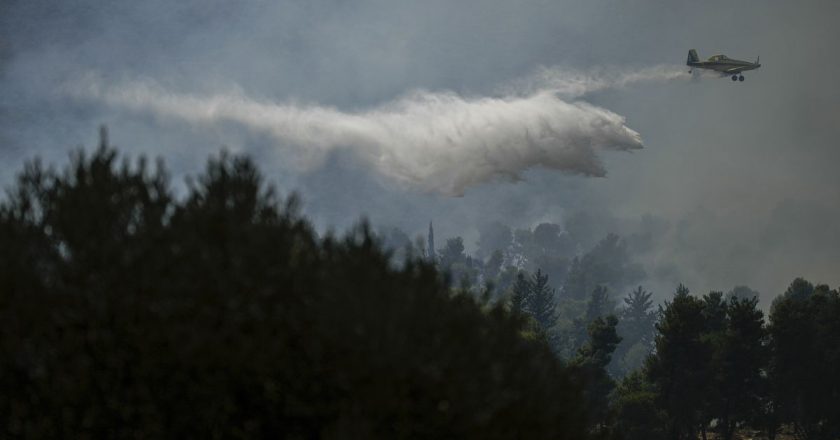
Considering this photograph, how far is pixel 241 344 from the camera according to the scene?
17.0m

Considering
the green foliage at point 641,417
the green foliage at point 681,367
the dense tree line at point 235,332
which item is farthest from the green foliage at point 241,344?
the green foliage at point 681,367

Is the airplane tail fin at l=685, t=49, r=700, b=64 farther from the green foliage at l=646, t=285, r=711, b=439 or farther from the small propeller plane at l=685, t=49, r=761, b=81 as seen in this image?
the green foliage at l=646, t=285, r=711, b=439

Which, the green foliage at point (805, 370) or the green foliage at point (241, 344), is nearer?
the green foliage at point (241, 344)

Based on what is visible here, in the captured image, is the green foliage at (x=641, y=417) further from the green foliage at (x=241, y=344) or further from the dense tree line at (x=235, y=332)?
the green foliage at (x=241, y=344)

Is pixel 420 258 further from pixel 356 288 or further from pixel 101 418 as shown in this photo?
pixel 101 418

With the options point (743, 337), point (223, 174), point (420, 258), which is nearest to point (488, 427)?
point (420, 258)

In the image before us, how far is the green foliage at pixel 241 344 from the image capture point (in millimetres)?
16594

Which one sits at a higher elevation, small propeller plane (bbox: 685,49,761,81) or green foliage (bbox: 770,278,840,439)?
small propeller plane (bbox: 685,49,761,81)

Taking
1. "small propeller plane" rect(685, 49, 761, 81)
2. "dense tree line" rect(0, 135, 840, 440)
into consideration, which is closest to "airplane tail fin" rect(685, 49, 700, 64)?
"small propeller plane" rect(685, 49, 761, 81)

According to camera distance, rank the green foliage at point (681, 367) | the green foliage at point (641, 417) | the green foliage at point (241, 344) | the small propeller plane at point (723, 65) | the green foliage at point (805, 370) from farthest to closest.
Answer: the small propeller plane at point (723, 65), the green foliage at point (805, 370), the green foliage at point (681, 367), the green foliage at point (641, 417), the green foliage at point (241, 344)

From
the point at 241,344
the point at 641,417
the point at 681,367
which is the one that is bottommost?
the point at 241,344

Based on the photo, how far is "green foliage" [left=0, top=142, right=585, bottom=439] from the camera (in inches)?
653

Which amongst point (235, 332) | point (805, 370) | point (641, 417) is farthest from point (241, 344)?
point (805, 370)

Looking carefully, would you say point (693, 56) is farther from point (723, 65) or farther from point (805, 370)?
point (805, 370)
